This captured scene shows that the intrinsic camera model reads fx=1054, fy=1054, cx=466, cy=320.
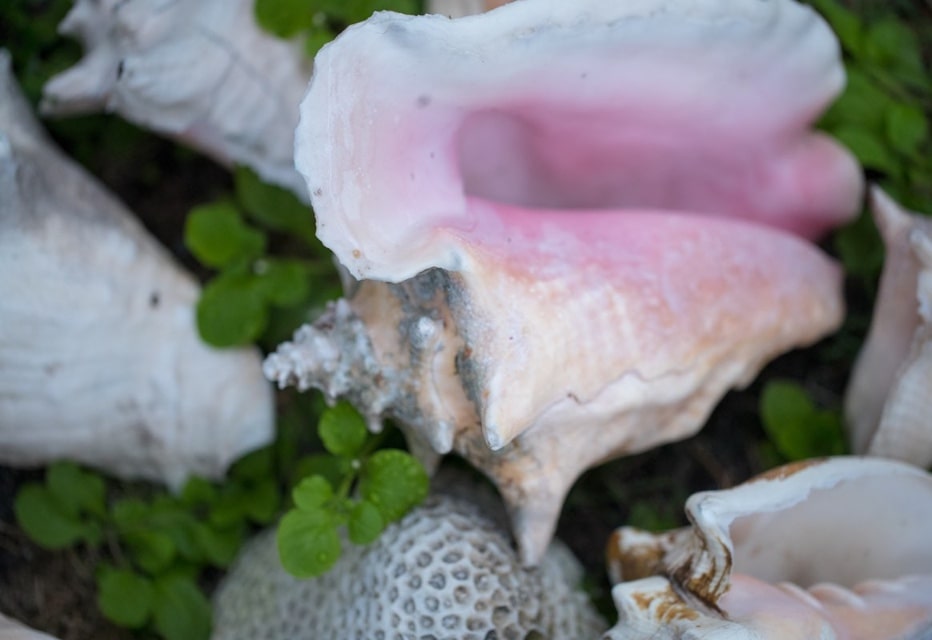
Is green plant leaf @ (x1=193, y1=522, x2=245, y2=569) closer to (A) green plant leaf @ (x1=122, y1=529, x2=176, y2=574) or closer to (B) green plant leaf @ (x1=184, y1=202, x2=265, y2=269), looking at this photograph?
(A) green plant leaf @ (x1=122, y1=529, x2=176, y2=574)

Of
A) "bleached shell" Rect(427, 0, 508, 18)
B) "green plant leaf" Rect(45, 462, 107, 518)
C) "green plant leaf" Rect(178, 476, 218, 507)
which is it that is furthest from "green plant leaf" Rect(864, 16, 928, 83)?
"green plant leaf" Rect(45, 462, 107, 518)

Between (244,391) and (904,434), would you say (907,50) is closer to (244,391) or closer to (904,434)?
(904,434)

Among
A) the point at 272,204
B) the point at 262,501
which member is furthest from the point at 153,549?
the point at 272,204

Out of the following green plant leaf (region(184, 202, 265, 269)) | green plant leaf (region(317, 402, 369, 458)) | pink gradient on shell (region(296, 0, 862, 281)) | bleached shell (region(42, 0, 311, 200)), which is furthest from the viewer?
green plant leaf (region(184, 202, 265, 269))

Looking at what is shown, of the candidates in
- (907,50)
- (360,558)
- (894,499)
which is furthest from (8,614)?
(907,50)

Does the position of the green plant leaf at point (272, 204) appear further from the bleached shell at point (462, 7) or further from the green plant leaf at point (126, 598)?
the green plant leaf at point (126, 598)

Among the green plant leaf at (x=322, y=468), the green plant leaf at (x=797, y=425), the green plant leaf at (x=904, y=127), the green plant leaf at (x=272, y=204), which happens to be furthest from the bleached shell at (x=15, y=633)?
the green plant leaf at (x=904, y=127)
